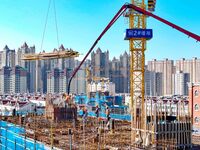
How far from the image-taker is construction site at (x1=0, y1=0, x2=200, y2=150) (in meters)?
13.4

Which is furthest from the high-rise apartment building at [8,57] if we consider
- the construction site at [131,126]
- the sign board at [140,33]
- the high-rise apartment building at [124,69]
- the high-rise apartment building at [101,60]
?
the sign board at [140,33]

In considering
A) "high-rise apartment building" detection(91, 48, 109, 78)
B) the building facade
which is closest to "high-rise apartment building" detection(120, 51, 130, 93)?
"high-rise apartment building" detection(91, 48, 109, 78)

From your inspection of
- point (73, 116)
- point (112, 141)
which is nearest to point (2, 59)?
point (73, 116)

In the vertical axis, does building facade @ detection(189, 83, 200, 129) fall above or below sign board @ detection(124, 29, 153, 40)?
below

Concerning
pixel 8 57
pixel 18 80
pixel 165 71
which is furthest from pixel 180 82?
pixel 8 57

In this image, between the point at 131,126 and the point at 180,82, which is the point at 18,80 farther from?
the point at 131,126

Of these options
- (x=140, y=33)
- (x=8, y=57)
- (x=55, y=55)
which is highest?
(x=8, y=57)

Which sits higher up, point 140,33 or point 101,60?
point 101,60

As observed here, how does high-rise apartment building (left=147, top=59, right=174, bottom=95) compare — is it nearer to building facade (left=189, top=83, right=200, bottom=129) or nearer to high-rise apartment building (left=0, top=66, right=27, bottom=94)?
high-rise apartment building (left=0, top=66, right=27, bottom=94)

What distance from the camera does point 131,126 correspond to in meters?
15.2

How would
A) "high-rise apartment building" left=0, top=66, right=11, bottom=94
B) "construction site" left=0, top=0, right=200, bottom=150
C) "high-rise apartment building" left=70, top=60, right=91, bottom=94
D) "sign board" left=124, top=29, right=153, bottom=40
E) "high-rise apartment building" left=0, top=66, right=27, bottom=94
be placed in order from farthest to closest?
1. "high-rise apartment building" left=70, top=60, right=91, bottom=94
2. "high-rise apartment building" left=0, top=66, right=11, bottom=94
3. "high-rise apartment building" left=0, top=66, right=27, bottom=94
4. "sign board" left=124, top=29, right=153, bottom=40
5. "construction site" left=0, top=0, right=200, bottom=150

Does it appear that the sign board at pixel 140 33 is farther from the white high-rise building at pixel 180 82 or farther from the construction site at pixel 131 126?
the white high-rise building at pixel 180 82

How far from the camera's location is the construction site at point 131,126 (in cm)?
1336

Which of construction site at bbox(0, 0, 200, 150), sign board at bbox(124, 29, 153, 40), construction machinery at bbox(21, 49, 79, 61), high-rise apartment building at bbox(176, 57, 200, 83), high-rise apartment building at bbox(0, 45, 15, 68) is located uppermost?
high-rise apartment building at bbox(0, 45, 15, 68)
